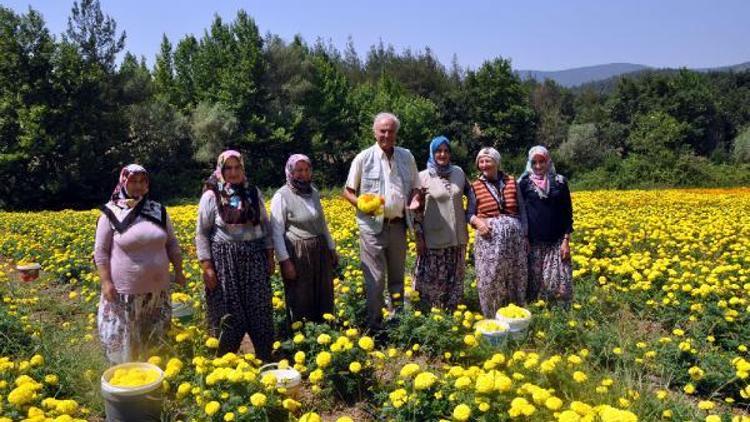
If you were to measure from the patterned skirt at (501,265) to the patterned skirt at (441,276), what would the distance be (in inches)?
7.6

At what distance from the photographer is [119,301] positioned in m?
3.69

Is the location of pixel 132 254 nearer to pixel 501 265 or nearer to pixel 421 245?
pixel 421 245

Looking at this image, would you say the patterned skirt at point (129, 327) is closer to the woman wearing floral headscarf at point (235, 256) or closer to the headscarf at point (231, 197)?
the woman wearing floral headscarf at point (235, 256)

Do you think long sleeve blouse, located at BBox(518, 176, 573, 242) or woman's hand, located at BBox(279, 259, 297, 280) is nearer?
woman's hand, located at BBox(279, 259, 297, 280)

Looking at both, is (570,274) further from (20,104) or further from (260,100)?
(260,100)

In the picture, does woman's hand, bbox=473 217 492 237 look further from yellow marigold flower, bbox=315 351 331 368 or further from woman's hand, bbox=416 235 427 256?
yellow marigold flower, bbox=315 351 331 368

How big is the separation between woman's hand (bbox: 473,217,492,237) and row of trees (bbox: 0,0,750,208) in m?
21.9

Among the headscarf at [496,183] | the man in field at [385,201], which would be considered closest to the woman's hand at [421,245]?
the man in field at [385,201]

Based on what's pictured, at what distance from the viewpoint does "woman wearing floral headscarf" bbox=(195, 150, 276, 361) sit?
390 cm

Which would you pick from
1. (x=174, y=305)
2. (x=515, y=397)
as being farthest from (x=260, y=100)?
(x=515, y=397)

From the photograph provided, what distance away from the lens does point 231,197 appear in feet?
12.8

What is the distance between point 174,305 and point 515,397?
9.60 feet

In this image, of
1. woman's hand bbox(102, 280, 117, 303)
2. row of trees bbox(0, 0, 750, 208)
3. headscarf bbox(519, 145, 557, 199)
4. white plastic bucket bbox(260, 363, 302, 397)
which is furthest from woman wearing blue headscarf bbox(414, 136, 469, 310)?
row of trees bbox(0, 0, 750, 208)

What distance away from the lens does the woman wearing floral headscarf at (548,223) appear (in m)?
4.97
